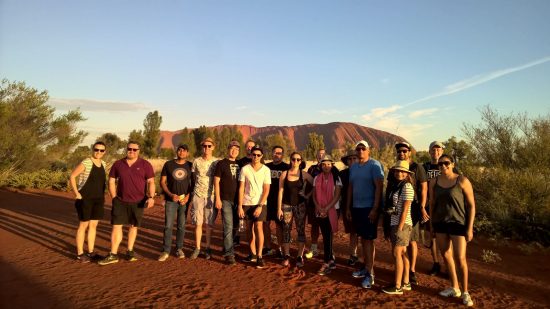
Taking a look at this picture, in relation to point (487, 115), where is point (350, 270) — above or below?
below

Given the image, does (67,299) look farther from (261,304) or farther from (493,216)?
(493,216)

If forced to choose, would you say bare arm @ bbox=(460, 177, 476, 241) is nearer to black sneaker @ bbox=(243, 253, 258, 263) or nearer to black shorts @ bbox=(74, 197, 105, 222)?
black sneaker @ bbox=(243, 253, 258, 263)

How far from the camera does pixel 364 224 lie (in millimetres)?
5016

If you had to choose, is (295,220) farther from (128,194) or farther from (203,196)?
(128,194)

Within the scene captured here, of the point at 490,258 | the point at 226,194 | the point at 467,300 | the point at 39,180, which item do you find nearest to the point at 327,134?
the point at 39,180

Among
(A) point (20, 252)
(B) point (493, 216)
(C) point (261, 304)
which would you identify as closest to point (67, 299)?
(C) point (261, 304)

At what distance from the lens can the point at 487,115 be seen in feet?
38.4

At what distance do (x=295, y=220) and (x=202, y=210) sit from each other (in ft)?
5.32

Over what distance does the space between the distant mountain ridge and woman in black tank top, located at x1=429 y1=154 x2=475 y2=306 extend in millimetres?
114617

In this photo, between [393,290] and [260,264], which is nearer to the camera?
[393,290]

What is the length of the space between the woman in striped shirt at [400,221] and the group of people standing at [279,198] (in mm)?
14

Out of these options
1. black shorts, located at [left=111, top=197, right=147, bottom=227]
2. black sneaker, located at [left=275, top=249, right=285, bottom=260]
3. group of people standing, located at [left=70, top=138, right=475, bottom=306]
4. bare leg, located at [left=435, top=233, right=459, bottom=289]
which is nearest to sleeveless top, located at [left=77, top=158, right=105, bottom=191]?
group of people standing, located at [left=70, top=138, right=475, bottom=306]

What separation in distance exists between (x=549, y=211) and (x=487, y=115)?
4.72 metres

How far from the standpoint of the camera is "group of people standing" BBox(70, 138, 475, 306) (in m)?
4.88
